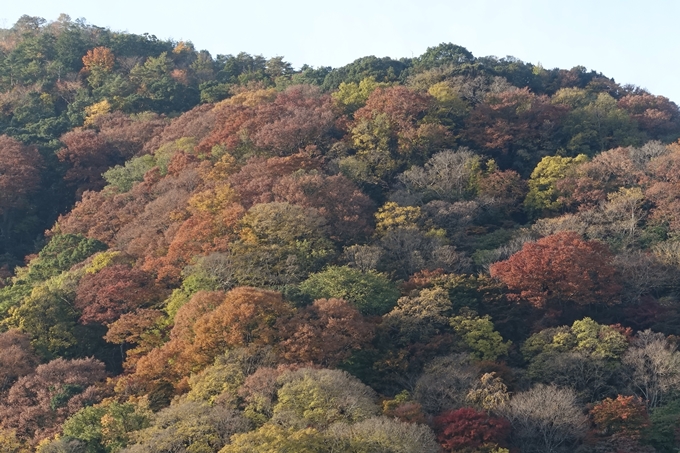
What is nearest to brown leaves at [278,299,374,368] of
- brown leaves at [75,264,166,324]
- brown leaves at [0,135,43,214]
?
brown leaves at [75,264,166,324]

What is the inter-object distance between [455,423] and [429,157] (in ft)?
96.6

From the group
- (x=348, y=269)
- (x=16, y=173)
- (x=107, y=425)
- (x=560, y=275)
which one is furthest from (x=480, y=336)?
(x=16, y=173)

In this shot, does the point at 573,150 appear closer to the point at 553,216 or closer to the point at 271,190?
the point at 553,216

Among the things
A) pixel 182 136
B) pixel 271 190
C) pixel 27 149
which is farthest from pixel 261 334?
pixel 27 149

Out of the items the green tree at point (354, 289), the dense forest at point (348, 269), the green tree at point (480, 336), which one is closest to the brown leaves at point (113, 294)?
the dense forest at point (348, 269)

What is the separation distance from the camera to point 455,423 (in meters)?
32.4

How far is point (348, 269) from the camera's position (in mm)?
43250

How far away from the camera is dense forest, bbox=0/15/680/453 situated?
33.8 metres

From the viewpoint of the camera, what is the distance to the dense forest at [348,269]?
111ft

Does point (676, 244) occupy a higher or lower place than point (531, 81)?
lower

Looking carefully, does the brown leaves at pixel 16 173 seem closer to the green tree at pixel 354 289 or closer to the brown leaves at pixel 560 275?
the green tree at pixel 354 289

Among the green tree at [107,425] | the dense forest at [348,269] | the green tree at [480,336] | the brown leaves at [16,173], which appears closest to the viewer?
the green tree at [107,425]

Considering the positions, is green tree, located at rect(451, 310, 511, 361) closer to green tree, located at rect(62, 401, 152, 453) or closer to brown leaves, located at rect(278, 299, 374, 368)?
brown leaves, located at rect(278, 299, 374, 368)

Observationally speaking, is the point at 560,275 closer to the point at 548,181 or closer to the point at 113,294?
the point at 548,181
